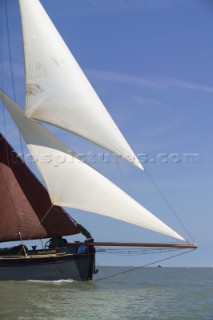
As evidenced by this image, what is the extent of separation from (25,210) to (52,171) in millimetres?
2514

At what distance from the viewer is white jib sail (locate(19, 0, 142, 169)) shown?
2569cm

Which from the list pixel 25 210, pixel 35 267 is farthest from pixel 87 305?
pixel 25 210

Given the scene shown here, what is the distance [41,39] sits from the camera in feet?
89.0

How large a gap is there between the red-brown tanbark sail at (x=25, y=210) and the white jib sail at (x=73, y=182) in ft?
3.59

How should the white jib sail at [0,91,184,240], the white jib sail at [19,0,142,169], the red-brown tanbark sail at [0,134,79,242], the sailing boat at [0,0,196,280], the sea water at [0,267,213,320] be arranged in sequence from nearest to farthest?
the sea water at [0,267,213,320] < the white jib sail at [0,91,184,240] < the sailing boat at [0,0,196,280] < the white jib sail at [19,0,142,169] < the red-brown tanbark sail at [0,134,79,242]

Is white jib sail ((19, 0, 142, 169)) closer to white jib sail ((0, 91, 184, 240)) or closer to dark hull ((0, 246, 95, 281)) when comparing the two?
white jib sail ((0, 91, 184, 240))

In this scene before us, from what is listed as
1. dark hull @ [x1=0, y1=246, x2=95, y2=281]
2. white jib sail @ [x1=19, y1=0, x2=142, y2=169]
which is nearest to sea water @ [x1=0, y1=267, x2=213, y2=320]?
dark hull @ [x1=0, y1=246, x2=95, y2=281]

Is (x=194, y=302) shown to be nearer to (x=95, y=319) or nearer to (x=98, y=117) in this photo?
(x=95, y=319)

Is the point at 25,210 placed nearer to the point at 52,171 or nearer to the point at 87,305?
the point at 52,171

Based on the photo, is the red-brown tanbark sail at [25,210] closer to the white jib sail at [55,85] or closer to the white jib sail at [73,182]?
the white jib sail at [73,182]

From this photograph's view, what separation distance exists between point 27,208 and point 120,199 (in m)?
5.44

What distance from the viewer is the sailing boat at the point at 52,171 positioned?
25109 millimetres

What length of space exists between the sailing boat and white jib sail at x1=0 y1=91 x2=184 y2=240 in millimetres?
49

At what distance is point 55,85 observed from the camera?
2661 centimetres
